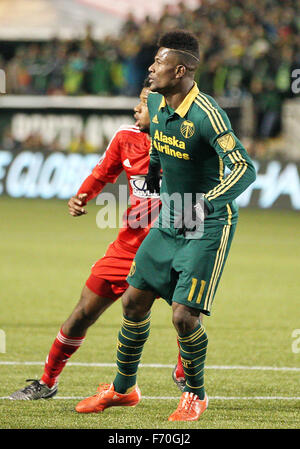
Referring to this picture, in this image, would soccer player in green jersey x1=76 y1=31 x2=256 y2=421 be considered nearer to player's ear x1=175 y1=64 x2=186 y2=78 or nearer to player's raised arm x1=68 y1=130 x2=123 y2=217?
player's ear x1=175 y1=64 x2=186 y2=78

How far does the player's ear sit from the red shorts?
135 cm

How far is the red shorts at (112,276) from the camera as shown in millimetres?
6277

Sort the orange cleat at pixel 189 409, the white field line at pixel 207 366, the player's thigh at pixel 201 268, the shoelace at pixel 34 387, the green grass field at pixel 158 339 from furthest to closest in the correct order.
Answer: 1. the white field line at pixel 207 366
2. the shoelace at pixel 34 387
3. the green grass field at pixel 158 339
4. the orange cleat at pixel 189 409
5. the player's thigh at pixel 201 268

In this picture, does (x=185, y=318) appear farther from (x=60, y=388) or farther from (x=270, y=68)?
(x=270, y=68)

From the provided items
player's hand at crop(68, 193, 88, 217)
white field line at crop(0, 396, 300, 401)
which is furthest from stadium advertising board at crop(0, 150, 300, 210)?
player's hand at crop(68, 193, 88, 217)

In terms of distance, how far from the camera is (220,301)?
11.2 meters

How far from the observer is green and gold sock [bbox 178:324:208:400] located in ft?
18.4

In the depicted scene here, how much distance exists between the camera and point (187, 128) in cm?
552

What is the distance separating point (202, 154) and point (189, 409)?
1.57 metres

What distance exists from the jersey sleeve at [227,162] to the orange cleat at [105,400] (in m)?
1.46

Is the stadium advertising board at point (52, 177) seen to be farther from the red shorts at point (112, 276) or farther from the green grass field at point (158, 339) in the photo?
the red shorts at point (112, 276)

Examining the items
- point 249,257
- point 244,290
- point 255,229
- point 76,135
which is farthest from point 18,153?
point 244,290

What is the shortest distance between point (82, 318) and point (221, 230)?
1.31 meters

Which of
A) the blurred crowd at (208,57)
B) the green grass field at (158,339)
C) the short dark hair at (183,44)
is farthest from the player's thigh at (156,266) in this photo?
the blurred crowd at (208,57)
